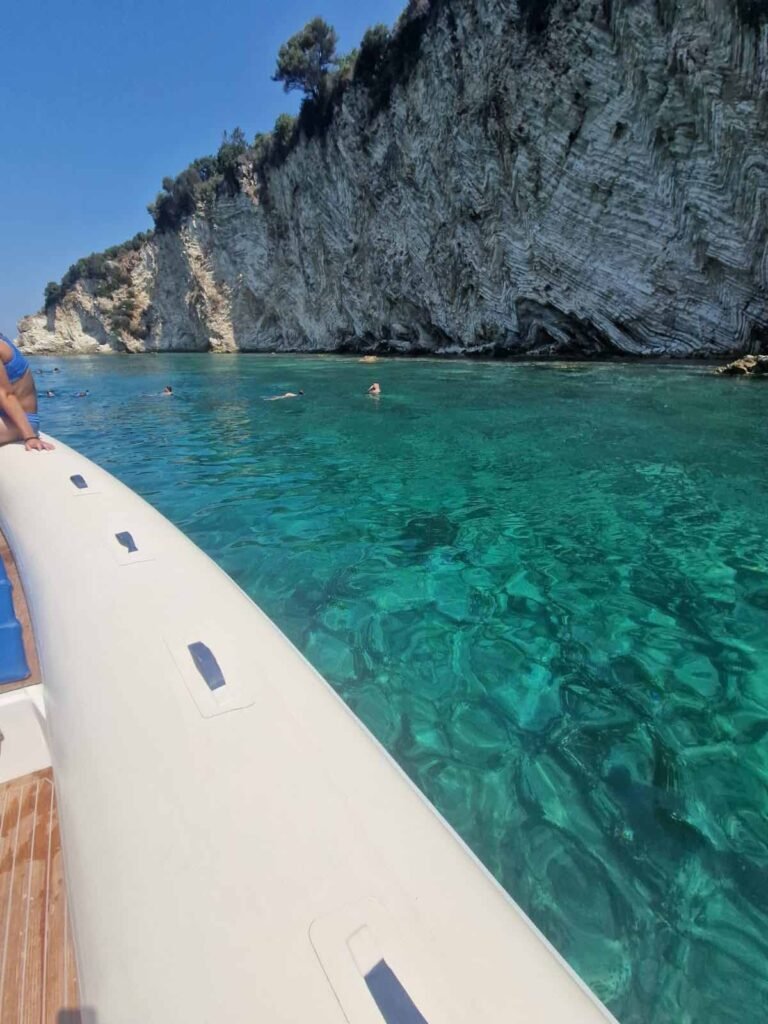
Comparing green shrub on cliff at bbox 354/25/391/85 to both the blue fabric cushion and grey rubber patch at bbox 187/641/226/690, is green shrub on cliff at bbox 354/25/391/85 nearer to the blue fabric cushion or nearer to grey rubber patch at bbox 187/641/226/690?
the blue fabric cushion

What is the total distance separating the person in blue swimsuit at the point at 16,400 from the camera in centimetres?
406

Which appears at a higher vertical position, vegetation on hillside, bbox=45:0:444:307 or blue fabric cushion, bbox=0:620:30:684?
vegetation on hillside, bbox=45:0:444:307

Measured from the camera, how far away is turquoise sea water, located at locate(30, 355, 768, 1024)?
179 cm

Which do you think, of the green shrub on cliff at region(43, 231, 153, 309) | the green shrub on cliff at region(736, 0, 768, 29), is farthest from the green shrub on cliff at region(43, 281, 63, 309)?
the green shrub on cliff at region(736, 0, 768, 29)

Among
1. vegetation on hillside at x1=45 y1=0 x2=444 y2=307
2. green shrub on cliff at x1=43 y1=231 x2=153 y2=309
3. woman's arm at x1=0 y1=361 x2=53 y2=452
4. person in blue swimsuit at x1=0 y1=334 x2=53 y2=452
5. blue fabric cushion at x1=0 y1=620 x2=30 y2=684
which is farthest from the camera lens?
green shrub on cliff at x1=43 y1=231 x2=153 y2=309

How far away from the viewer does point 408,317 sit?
29281 mm

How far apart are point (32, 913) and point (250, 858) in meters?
0.80

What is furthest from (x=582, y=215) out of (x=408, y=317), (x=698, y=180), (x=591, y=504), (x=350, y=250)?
(x=591, y=504)

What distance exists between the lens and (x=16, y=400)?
426 cm

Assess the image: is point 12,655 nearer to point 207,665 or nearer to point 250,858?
point 207,665

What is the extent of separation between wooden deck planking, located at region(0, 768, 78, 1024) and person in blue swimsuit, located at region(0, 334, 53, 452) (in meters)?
3.31

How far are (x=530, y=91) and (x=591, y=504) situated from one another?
21.9m

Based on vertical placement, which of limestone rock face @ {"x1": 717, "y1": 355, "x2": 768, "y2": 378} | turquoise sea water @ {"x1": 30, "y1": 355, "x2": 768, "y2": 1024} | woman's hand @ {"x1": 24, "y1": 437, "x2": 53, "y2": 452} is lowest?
turquoise sea water @ {"x1": 30, "y1": 355, "x2": 768, "y2": 1024}

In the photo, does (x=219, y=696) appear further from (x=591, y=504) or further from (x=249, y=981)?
→ (x=591, y=504)
